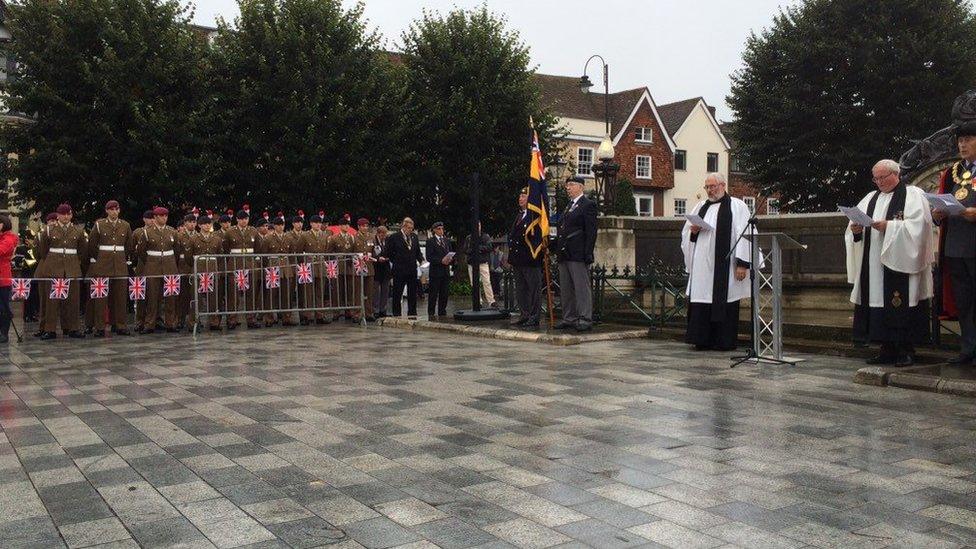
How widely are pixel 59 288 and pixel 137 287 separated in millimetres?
1209

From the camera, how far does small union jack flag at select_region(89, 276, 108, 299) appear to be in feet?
46.8

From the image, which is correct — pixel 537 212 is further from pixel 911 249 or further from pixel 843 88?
pixel 843 88

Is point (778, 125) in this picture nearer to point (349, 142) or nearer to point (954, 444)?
point (349, 142)

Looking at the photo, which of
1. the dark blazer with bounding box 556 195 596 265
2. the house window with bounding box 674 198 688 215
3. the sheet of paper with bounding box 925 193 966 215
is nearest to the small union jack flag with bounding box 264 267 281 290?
the dark blazer with bounding box 556 195 596 265

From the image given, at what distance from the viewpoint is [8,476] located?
16.2ft

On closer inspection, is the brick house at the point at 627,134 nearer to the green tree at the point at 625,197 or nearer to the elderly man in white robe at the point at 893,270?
the green tree at the point at 625,197

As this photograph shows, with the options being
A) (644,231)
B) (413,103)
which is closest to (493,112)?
(413,103)

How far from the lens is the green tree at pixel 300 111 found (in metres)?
24.0

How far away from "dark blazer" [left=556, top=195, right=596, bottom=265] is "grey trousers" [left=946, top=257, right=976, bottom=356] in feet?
16.5

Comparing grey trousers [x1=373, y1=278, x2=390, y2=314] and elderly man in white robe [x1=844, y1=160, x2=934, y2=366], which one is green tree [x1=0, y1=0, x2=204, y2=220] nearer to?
grey trousers [x1=373, y1=278, x2=390, y2=314]

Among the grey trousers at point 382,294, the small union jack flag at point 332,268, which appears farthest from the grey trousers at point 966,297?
the grey trousers at point 382,294

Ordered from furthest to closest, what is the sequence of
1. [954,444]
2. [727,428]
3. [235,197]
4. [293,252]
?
[235,197], [293,252], [727,428], [954,444]

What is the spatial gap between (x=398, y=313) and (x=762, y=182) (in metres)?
19.3

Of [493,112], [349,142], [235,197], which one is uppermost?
[493,112]
